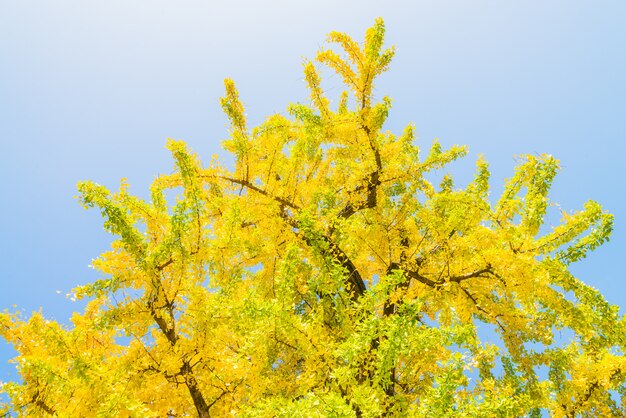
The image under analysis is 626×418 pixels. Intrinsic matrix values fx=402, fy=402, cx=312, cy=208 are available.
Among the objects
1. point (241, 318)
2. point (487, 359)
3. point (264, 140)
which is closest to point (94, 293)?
point (241, 318)

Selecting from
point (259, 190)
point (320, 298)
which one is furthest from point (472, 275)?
point (259, 190)

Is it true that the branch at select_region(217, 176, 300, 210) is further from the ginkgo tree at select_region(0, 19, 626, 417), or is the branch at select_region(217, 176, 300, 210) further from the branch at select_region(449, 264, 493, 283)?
the branch at select_region(449, 264, 493, 283)

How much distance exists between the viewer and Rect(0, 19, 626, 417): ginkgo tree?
155 inches

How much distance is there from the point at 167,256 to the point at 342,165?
3.72 metres

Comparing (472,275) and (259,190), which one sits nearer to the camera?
(472,275)

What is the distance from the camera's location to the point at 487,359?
7.73 meters

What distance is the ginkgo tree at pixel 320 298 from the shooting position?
12.9ft

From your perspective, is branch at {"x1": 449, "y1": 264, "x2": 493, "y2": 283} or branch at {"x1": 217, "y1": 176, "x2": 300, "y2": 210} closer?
branch at {"x1": 449, "y1": 264, "x2": 493, "y2": 283}

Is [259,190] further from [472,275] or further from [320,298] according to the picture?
[472,275]

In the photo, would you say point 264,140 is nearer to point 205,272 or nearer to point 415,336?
point 205,272

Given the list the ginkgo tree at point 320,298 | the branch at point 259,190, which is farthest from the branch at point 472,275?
the branch at point 259,190

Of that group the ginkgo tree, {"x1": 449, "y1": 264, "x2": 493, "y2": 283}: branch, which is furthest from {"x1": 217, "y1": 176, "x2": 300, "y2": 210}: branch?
{"x1": 449, "y1": 264, "x2": 493, "y2": 283}: branch

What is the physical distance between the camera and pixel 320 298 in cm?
557

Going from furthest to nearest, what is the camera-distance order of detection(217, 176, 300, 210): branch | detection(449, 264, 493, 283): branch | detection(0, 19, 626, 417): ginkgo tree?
detection(217, 176, 300, 210): branch → detection(449, 264, 493, 283): branch → detection(0, 19, 626, 417): ginkgo tree
